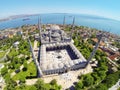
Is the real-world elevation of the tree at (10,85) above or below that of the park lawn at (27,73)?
above

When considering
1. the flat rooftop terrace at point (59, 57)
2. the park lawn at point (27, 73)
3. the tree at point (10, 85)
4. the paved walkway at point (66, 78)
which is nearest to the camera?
the tree at point (10, 85)

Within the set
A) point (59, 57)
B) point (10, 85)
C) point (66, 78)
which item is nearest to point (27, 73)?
point (10, 85)

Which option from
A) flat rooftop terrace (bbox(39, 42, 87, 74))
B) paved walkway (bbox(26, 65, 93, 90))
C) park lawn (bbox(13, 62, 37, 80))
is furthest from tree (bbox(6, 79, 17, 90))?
flat rooftop terrace (bbox(39, 42, 87, 74))

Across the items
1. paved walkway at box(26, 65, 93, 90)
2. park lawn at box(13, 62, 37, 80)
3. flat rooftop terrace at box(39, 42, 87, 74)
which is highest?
flat rooftop terrace at box(39, 42, 87, 74)

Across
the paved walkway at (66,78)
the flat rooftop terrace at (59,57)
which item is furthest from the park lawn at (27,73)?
the flat rooftop terrace at (59,57)

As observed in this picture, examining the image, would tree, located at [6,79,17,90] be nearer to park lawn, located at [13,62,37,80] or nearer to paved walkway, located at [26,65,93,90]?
paved walkway, located at [26,65,93,90]

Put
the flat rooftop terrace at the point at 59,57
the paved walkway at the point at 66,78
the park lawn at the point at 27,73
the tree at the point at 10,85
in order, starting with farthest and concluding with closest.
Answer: the flat rooftop terrace at the point at 59,57 → the park lawn at the point at 27,73 → the paved walkway at the point at 66,78 → the tree at the point at 10,85

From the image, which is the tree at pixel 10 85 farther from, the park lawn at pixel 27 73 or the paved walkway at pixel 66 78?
the park lawn at pixel 27 73

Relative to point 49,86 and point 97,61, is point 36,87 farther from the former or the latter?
point 97,61

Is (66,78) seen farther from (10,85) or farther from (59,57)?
(10,85)

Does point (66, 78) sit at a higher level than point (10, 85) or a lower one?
lower

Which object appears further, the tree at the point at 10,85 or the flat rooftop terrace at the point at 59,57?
the flat rooftop terrace at the point at 59,57
